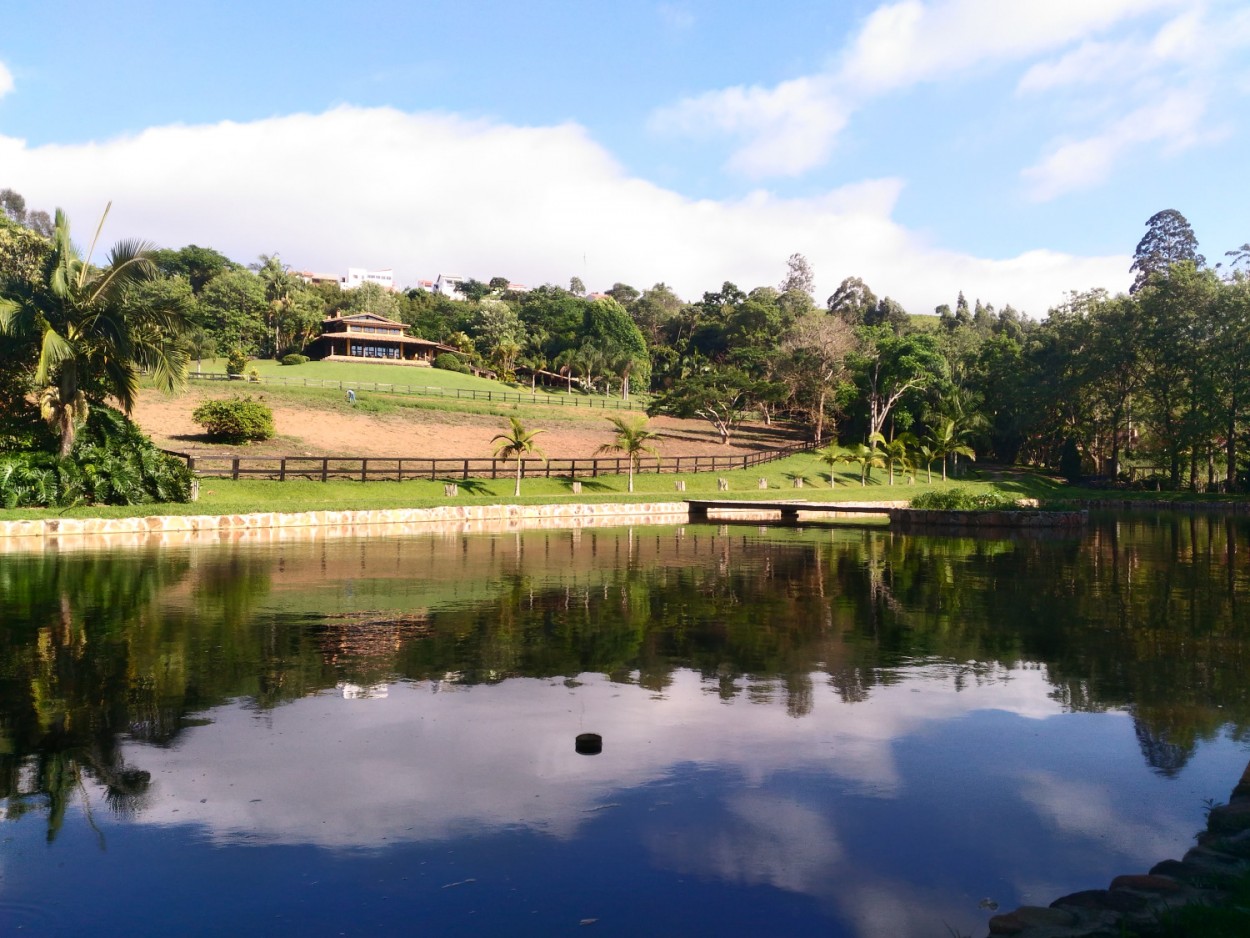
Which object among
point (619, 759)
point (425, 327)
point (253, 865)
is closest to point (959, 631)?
point (619, 759)

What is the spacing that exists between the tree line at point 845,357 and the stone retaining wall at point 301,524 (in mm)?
4690

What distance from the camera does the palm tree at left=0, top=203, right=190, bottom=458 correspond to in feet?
90.9

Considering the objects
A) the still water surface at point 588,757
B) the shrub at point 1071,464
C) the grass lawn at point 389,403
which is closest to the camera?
the still water surface at point 588,757

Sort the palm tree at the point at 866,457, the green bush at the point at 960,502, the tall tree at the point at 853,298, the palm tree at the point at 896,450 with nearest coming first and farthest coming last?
the green bush at the point at 960,502
the palm tree at the point at 866,457
the palm tree at the point at 896,450
the tall tree at the point at 853,298

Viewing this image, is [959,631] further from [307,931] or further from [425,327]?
[425,327]

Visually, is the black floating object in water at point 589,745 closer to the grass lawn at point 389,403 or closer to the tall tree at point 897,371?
the tall tree at point 897,371

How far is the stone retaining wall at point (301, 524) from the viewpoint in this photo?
80.8 ft

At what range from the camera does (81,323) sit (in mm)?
28172

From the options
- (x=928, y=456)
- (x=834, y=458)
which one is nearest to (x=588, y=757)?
(x=834, y=458)

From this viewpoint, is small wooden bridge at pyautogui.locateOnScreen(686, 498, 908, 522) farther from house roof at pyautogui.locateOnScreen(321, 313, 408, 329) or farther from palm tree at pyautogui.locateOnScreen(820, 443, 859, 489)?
house roof at pyautogui.locateOnScreen(321, 313, 408, 329)

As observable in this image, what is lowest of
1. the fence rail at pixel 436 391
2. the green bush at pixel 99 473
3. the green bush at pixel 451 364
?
the green bush at pixel 99 473

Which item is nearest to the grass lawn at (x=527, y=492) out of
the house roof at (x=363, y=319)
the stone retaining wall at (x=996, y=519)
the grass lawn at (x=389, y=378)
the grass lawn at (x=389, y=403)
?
the stone retaining wall at (x=996, y=519)

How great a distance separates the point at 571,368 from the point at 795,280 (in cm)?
4254

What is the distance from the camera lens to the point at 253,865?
18.6 ft
